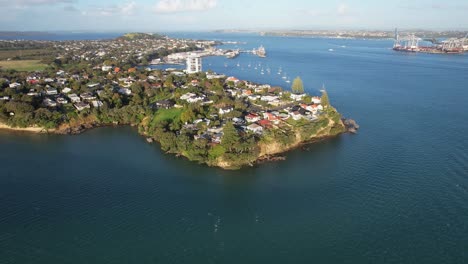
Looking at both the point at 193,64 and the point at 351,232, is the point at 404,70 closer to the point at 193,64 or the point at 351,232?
the point at 193,64

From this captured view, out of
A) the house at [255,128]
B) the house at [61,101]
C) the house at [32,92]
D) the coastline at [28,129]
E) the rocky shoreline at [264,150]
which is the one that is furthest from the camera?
the house at [32,92]

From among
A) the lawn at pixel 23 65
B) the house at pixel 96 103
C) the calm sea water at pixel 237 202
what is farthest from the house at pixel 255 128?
the lawn at pixel 23 65

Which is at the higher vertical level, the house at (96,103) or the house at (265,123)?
the house at (96,103)

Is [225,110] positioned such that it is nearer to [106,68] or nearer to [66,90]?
[66,90]

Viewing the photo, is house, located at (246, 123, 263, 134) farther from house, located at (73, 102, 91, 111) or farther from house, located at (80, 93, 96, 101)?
house, located at (80, 93, 96, 101)

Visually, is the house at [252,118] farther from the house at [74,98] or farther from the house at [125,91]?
the house at [74,98]

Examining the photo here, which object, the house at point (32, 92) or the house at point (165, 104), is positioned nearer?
the house at point (165, 104)

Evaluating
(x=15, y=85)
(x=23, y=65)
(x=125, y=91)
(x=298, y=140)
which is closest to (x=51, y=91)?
(x=15, y=85)

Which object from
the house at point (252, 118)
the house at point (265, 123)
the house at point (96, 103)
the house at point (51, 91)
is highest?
the house at point (51, 91)

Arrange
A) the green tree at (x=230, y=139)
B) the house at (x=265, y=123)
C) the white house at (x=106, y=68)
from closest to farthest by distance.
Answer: the green tree at (x=230, y=139) → the house at (x=265, y=123) → the white house at (x=106, y=68)
